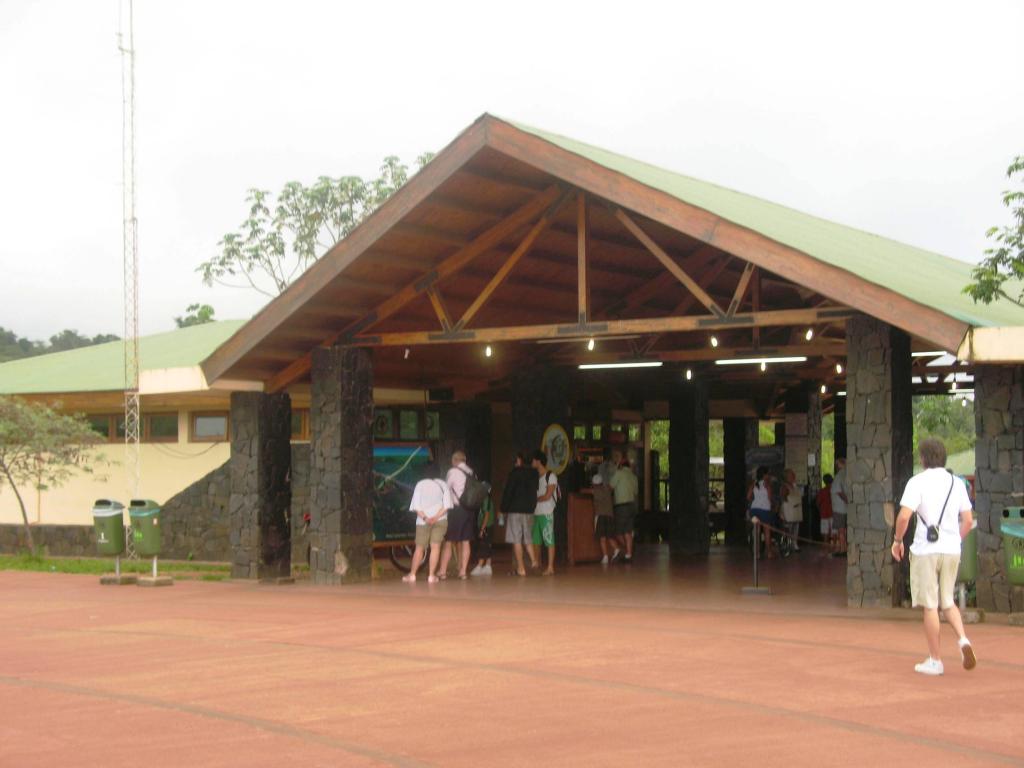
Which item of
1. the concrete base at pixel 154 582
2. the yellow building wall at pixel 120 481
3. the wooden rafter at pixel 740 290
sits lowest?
the concrete base at pixel 154 582

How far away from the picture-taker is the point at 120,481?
24.0 m

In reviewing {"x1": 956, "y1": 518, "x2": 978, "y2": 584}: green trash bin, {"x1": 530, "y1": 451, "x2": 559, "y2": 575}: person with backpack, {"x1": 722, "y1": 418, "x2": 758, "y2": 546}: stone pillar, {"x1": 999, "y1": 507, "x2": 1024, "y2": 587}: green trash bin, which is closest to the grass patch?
{"x1": 530, "y1": 451, "x2": 559, "y2": 575}: person with backpack

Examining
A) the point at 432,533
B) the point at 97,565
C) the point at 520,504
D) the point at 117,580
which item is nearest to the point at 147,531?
the point at 117,580

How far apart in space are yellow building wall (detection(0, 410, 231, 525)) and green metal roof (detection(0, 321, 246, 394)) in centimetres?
123

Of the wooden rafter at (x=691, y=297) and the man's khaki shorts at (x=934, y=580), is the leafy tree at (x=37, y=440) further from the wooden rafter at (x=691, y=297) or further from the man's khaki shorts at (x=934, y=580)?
the man's khaki shorts at (x=934, y=580)

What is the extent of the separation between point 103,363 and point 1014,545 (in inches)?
748

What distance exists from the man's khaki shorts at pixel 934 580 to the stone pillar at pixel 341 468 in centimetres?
917

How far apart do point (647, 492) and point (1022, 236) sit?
14.3 meters

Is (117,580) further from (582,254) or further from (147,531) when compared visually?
(582,254)

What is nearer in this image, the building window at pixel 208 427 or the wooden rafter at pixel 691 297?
the wooden rafter at pixel 691 297

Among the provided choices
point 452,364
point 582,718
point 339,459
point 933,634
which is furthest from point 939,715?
point 452,364

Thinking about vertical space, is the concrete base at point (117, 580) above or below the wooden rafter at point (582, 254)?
below

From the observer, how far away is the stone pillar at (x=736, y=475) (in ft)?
90.5

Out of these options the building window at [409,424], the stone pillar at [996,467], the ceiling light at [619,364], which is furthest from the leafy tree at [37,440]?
the stone pillar at [996,467]
